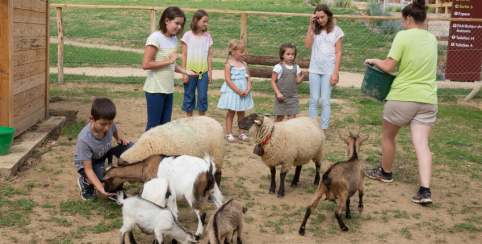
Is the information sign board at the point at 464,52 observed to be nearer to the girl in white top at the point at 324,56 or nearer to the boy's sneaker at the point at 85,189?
the girl in white top at the point at 324,56

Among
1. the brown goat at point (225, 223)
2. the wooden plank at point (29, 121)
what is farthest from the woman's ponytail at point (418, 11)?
the wooden plank at point (29, 121)

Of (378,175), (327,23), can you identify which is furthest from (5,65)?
(378,175)

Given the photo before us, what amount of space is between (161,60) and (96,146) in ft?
4.73

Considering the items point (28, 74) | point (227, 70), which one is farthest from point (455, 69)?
point (28, 74)

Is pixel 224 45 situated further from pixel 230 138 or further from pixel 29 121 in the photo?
pixel 29 121

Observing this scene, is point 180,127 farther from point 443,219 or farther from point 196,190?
point 443,219

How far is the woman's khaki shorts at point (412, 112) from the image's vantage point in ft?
17.1

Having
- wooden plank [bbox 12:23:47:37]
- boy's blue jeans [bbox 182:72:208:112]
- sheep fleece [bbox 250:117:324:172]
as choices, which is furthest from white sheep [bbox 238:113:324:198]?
wooden plank [bbox 12:23:47:37]

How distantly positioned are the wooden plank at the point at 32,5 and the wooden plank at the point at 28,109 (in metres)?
1.57

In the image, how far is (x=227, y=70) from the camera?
7113mm

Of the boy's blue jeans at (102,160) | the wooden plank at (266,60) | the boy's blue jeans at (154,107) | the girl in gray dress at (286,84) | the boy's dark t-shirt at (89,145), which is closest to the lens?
the boy's dark t-shirt at (89,145)

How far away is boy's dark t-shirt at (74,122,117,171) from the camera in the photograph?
4.55 meters

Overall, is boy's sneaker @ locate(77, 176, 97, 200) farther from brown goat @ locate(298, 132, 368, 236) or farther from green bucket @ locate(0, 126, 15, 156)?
brown goat @ locate(298, 132, 368, 236)

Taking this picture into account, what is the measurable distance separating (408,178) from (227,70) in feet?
11.0
